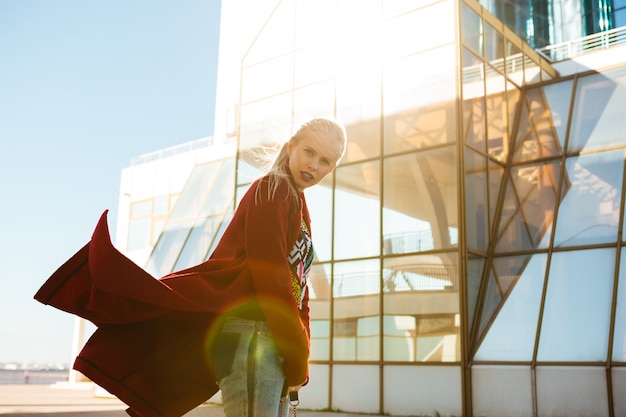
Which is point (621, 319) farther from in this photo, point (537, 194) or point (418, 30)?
point (418, 30)

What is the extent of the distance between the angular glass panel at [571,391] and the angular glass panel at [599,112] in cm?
433

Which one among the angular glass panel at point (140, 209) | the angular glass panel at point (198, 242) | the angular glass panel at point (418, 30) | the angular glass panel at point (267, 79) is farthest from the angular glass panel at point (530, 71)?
the angular glass panel at point (140, 209)

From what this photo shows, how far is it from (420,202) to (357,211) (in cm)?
131

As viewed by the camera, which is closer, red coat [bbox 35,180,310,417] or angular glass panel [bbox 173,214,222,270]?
red coat [bbox 35,180,310,417]

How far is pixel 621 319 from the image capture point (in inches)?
404

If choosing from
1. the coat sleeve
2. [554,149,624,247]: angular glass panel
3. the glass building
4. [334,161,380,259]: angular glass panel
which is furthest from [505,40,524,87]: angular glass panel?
the coat sleeve

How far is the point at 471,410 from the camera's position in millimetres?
10781

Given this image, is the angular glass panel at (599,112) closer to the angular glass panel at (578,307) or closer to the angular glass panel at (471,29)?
the angular glass panel at (471,29)

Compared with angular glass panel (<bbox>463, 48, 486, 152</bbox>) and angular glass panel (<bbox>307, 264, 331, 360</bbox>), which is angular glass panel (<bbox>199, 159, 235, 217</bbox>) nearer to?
angular glass panel (<bbox>307, 264, 331, 360</bbox>)

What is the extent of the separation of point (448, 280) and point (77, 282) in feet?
32.5

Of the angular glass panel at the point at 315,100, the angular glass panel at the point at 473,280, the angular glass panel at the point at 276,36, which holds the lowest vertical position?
the angular glass panel at the point at 473,280

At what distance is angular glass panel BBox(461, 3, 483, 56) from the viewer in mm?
12836

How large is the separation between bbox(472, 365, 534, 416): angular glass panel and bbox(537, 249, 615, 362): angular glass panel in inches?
18.2

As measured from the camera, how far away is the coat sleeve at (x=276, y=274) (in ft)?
7.57
